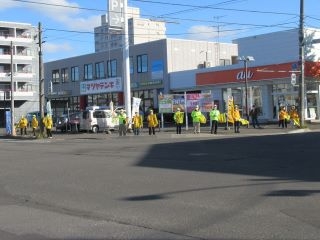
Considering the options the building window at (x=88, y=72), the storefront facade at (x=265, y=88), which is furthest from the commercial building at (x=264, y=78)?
the building window at (x=88, y=72)

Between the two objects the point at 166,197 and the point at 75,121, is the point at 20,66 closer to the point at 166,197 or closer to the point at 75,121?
the point at 75,121

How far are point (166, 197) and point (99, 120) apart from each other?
3154cm

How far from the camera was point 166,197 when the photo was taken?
1022cm

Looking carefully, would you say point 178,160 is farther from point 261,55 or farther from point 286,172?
point 261,55

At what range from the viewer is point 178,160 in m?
17.0

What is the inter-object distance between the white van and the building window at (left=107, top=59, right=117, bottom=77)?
21.0 meters

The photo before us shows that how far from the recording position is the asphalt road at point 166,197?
7.55 m

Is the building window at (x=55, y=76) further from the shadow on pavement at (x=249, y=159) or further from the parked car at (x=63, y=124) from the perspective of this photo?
the shadow on pavement at (x=249, y=159)

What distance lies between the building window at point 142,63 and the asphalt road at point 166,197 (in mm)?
40388

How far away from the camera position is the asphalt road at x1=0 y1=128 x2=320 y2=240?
24.8 feet

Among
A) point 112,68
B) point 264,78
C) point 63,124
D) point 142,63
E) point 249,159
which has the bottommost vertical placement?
point 249,159

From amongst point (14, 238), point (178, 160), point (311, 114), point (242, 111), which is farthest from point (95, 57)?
point (14, 238)

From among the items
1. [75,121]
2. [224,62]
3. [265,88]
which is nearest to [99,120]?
[75,121]

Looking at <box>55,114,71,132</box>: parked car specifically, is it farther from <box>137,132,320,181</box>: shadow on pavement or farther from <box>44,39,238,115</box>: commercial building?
<box>137,132,320,181</box>: shadow on pavement
